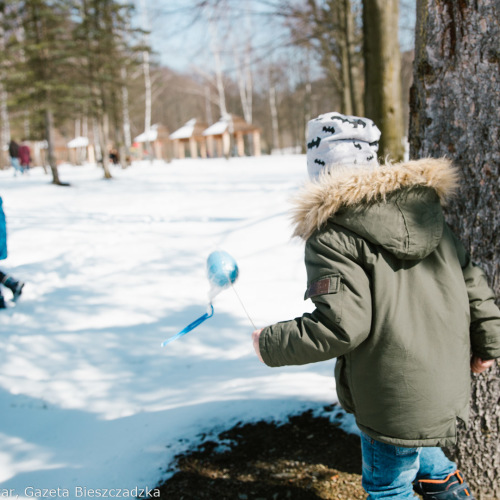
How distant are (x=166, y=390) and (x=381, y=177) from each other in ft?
7.35

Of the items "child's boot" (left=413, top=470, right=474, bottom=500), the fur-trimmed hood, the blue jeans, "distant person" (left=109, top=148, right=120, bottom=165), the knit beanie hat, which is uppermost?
"distant person" (left=109, top=148, right=120, bottom=165)

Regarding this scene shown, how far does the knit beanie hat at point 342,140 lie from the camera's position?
5.30ft

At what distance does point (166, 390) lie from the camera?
303 centimetres

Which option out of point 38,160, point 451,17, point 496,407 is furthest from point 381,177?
point 38,160

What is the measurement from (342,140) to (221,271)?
0.70m

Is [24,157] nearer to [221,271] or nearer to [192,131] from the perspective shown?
[192,131]

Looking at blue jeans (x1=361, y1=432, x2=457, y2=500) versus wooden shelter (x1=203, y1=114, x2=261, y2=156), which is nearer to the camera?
blue jeans (x1=361, y1=432, x2=457, y2=500)

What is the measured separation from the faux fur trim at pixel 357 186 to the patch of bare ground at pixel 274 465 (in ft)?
4.45

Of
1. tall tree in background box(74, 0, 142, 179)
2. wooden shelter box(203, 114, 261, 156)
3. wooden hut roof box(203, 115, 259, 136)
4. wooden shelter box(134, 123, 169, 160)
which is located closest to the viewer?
tall tree in background box(74, 0, 142, 179)

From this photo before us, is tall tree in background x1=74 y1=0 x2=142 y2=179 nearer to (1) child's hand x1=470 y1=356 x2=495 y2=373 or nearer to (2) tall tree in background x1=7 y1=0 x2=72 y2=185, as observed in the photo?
(2) tall tree in background x1=7 y1=0 x2=72 y2=185

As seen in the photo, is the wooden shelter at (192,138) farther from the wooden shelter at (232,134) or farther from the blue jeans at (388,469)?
the blue jeans at (388,469)

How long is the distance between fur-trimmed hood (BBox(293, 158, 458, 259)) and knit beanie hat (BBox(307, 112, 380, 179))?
5.6 inches

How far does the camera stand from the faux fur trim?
1.41m

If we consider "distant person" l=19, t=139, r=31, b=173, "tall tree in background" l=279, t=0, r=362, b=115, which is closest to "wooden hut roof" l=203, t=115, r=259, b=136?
"distant person" l=19, t=139, r=31, b=173
